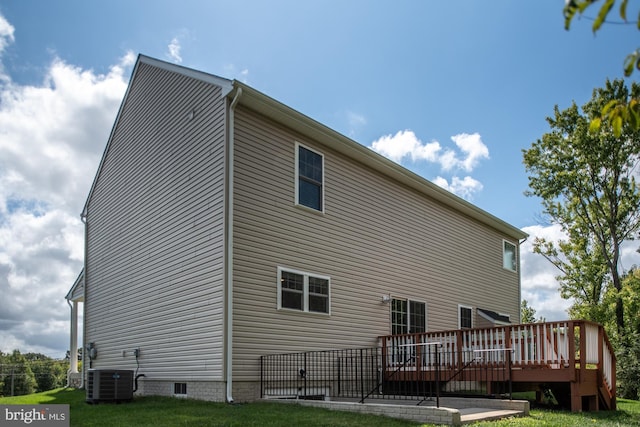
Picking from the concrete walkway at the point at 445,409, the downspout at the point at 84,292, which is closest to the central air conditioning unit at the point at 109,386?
the concrete walkway at the point at 445,409

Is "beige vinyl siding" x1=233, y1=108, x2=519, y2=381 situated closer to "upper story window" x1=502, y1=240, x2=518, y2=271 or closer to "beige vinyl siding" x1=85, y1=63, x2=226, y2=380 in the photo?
"beige vinyl siding" x1=85, y1=63, x2=226, y2=380

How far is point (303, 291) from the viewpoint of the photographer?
478 inches

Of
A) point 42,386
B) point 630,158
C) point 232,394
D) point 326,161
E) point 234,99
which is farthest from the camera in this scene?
point 42,386

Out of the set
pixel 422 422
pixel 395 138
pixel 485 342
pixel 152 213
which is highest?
pixel 395 138

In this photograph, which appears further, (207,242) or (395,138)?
(395,138)

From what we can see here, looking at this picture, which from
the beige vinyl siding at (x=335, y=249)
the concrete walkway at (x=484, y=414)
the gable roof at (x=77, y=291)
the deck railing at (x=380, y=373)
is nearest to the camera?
the concrete walkway at (x=484, y=414)

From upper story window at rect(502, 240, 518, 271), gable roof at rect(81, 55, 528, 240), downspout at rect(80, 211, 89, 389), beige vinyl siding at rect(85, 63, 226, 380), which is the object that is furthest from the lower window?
upper story window at rect(502, 240, 518, 271)

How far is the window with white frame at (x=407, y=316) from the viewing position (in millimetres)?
14727

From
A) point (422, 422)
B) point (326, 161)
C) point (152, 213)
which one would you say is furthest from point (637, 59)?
point (152, 213)

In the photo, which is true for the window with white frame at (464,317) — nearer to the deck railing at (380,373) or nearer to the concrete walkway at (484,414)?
the deck railing at (380,373)

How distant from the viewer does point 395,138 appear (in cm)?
1720

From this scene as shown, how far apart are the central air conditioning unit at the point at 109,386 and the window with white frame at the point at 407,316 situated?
258 inches

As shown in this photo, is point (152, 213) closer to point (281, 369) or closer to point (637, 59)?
point (281, 369)

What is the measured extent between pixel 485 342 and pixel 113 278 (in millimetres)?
10372
